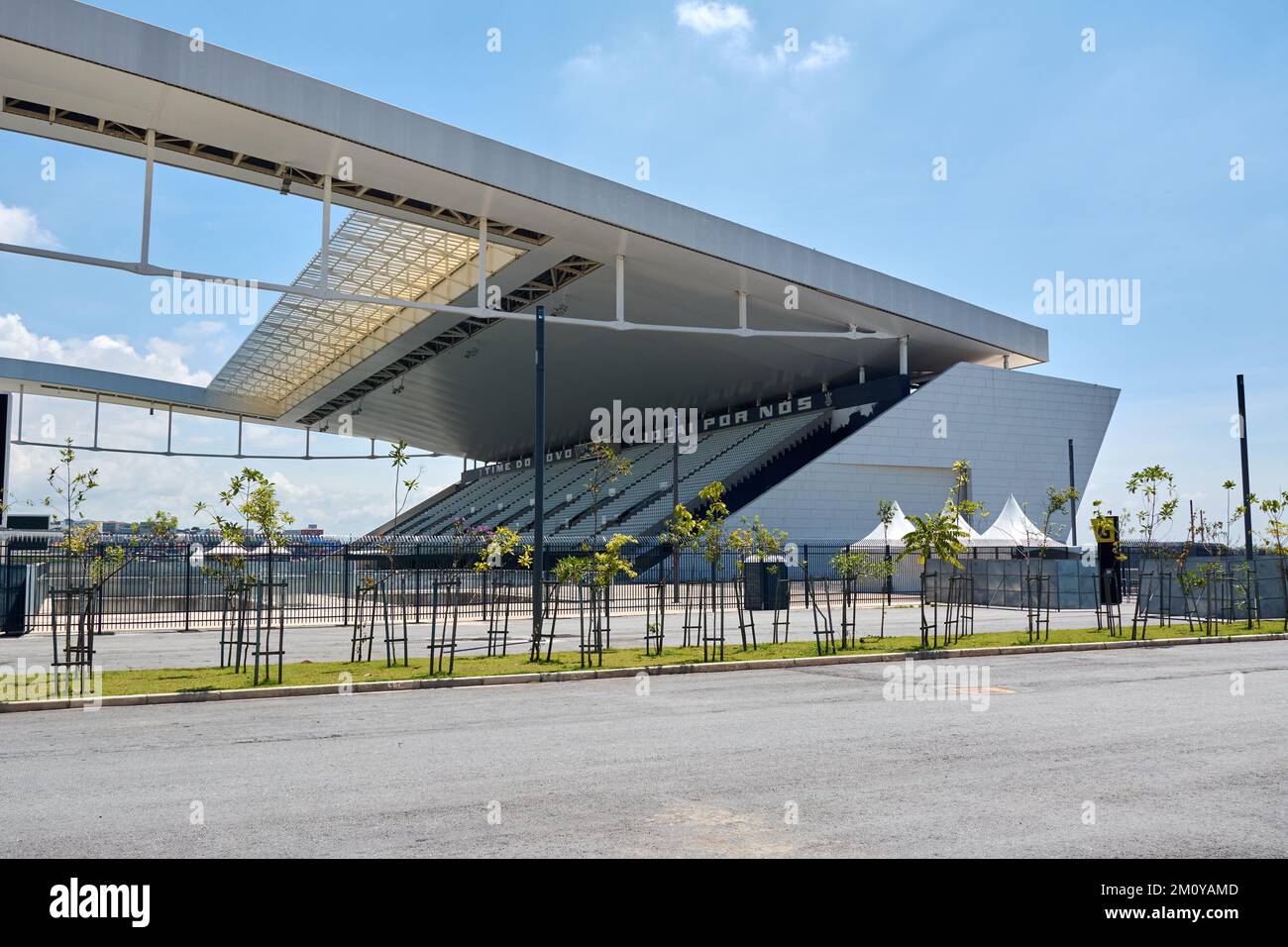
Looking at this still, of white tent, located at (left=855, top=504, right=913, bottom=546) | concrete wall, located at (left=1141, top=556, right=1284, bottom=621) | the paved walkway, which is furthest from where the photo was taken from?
white tent, located at (left=855, top=504, right=913, bottom=546)

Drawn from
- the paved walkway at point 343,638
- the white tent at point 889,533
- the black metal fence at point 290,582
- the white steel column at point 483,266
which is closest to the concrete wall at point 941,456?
the black metal fence at point 290,582

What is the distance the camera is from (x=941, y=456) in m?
48.8

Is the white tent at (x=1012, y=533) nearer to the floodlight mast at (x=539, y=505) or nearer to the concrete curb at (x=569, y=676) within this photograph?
the concrete curb at (x=569, y=676)

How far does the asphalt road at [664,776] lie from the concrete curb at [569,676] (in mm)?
543

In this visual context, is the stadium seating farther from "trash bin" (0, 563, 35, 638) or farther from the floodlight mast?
the floodlight mast

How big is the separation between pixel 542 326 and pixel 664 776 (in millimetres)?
13380

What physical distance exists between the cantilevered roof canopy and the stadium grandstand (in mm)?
101

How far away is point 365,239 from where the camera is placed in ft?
125

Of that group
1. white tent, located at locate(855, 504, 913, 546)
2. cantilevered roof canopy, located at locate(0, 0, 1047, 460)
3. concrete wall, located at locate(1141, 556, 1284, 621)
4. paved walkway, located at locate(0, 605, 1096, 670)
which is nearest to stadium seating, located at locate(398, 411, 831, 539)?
cantilevered roof canopy, located at locate(0, 0, 1047, 460)

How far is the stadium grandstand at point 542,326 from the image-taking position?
82.6ft

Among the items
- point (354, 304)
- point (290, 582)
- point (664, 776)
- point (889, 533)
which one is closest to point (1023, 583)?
point (889, 533)

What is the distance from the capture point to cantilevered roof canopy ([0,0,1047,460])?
24609mm

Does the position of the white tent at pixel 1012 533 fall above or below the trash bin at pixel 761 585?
above

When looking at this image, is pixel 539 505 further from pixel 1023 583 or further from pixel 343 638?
pixel 1023 583
